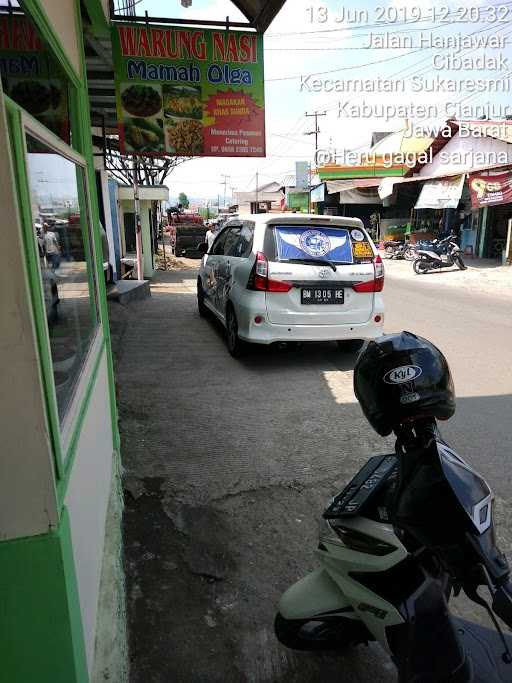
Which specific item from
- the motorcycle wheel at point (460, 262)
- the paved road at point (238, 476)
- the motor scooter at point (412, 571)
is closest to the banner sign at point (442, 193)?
the motorcycle wheel at point (460, 262)

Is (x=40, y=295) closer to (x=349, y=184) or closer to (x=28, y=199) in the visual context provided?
(x=28, y=199)

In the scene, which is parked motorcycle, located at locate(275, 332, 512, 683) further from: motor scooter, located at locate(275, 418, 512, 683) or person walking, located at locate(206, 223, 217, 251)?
person walking, located at locate(206, 223, 217, 251)

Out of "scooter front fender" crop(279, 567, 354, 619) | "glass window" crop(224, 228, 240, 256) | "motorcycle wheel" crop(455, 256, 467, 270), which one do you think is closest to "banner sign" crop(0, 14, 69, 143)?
"scooter front fender" crop(279, 567, 354, 619)

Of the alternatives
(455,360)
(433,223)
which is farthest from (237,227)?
(433,223)

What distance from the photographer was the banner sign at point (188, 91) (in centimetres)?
532

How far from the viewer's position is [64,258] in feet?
7.66

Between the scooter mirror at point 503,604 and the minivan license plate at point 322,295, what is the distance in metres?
4.52

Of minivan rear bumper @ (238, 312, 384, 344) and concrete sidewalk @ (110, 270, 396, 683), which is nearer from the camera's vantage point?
concrete sidewalk @ (110, 270, 396, 683)

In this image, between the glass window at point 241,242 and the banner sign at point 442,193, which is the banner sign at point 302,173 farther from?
the glass window at point 241,242

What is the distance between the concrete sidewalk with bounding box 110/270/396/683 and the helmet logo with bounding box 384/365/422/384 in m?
1.30

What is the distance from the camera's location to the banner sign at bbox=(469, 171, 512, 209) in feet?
52.9

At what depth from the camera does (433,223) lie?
77.8 feet

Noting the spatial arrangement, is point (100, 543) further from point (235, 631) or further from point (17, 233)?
point (17, 233)

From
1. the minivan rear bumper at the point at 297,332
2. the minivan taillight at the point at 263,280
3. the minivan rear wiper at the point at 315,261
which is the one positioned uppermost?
the minivan rear wiper at the point at 315,261
